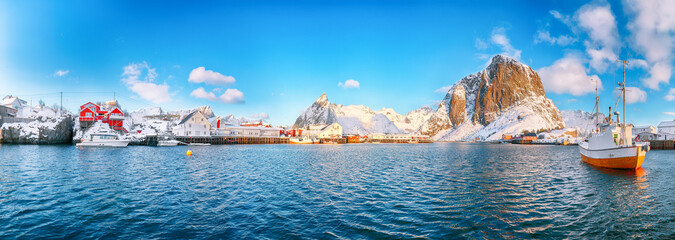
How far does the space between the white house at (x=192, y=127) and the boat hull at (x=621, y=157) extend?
98.2m

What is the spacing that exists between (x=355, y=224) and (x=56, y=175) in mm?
24056

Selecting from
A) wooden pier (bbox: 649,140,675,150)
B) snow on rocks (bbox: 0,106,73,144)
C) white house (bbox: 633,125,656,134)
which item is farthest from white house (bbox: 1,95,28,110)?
white house (bbox: 633,125,656,134)

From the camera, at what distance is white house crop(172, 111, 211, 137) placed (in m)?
95.8

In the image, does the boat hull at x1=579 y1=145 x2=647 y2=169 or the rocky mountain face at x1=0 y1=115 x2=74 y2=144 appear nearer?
the boat hull at x1=579 y1=145 x2=647 y2=169

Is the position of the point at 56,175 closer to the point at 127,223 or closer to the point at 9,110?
the point at 127,223

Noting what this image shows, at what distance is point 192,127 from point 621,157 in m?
101

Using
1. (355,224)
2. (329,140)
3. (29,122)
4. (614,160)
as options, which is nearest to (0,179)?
(355,224)

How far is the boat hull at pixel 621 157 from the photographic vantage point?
27.2 m

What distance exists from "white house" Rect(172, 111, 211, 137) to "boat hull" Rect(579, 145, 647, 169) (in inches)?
3867

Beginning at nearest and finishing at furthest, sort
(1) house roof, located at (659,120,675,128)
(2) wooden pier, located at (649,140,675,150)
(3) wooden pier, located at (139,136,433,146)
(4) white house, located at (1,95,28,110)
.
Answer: (3) wooden pier, located at (139,136,433,146) → (2) wooden pier, located at (649,140,675,150) → (4) white house, located at (1,95,28,110) → (1) house roof, located at (659,120,675,128)

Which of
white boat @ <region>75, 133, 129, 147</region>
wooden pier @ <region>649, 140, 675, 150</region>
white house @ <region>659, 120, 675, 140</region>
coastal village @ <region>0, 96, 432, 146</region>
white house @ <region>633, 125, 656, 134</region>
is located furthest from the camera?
white house @ <region>633, 125, 656, 134</region>

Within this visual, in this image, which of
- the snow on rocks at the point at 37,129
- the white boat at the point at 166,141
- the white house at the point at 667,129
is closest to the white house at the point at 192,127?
the white boat at the point at 166,141

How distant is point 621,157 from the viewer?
2803 cm

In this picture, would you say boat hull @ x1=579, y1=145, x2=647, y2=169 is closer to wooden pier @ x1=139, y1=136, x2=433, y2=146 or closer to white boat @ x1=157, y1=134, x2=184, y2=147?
white boat @ x1=157, y1=134, x2=184, y2=147
